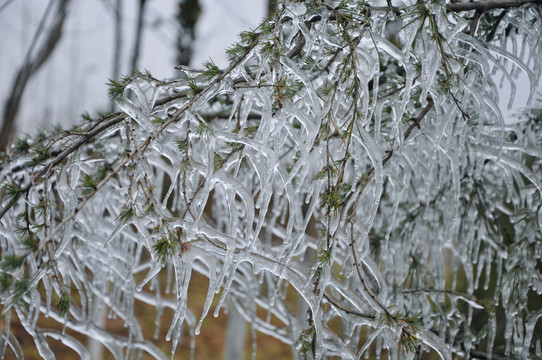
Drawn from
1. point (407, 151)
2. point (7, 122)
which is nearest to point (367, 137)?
point (407, 151)

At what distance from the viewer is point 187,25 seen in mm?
10578

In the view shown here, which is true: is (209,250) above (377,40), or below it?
below

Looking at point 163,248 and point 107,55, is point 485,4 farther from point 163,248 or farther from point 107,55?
point 107,55

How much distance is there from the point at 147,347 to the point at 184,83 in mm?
1252

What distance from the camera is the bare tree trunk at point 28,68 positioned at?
2852 mm

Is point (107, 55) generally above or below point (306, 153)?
above

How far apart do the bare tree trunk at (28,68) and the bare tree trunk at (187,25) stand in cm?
731

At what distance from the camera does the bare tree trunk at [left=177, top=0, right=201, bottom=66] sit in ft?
34.2

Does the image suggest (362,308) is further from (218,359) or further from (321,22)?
(218,359)

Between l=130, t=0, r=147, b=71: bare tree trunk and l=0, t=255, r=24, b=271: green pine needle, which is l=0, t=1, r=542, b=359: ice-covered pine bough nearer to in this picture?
l=0, t=255, r=24, b=271: green pine needle

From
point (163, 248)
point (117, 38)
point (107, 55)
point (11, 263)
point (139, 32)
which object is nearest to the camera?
point (11, 263)

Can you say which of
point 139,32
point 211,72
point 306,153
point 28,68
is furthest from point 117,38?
point 306,153

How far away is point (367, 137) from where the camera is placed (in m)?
1.14

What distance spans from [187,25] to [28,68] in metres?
8.12
